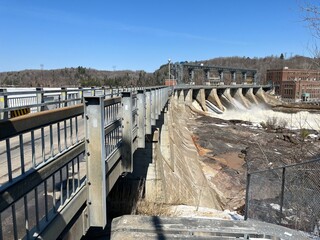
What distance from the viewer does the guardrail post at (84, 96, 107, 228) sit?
13.4ft

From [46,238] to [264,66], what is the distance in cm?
20739

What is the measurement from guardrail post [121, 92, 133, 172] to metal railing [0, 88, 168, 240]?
25cm

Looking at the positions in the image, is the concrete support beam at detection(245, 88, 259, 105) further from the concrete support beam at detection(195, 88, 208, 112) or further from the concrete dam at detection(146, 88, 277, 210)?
the concrete dam at detection(146, 88, 277, 210)

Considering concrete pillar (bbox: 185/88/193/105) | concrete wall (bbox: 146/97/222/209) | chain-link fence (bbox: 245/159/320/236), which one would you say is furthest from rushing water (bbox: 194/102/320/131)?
chain-link fence (bbox: 245/159/320/236)

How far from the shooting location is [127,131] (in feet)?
22.2

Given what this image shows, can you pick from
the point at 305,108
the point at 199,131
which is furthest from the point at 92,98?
the point at 305,108

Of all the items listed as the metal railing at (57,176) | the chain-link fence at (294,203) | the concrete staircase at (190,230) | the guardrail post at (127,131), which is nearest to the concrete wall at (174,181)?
the chain-link fence at (294,203)

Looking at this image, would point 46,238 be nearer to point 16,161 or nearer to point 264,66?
point 16,161

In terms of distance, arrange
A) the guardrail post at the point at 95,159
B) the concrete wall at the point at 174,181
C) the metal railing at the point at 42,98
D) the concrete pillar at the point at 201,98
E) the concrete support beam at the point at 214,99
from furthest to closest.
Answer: the concrete support beam at the point at 214,99, the concrete pillar at the point at 201,98, the concrete wall at the point at 174,181, the guardrail post at the point at 95,159, the metal railing at the point at 42,98

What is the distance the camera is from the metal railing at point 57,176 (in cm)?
251

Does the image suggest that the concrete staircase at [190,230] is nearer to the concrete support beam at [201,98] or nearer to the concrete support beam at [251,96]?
the concrete support beam at [201,98]

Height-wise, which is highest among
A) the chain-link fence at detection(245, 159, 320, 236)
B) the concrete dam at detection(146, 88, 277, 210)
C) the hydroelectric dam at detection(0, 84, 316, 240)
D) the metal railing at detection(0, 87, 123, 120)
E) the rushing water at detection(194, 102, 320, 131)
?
the metal railing at detection(0, 87, 123, 120)

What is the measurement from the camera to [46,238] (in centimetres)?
294

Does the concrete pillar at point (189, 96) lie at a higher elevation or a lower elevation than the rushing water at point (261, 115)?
higher
